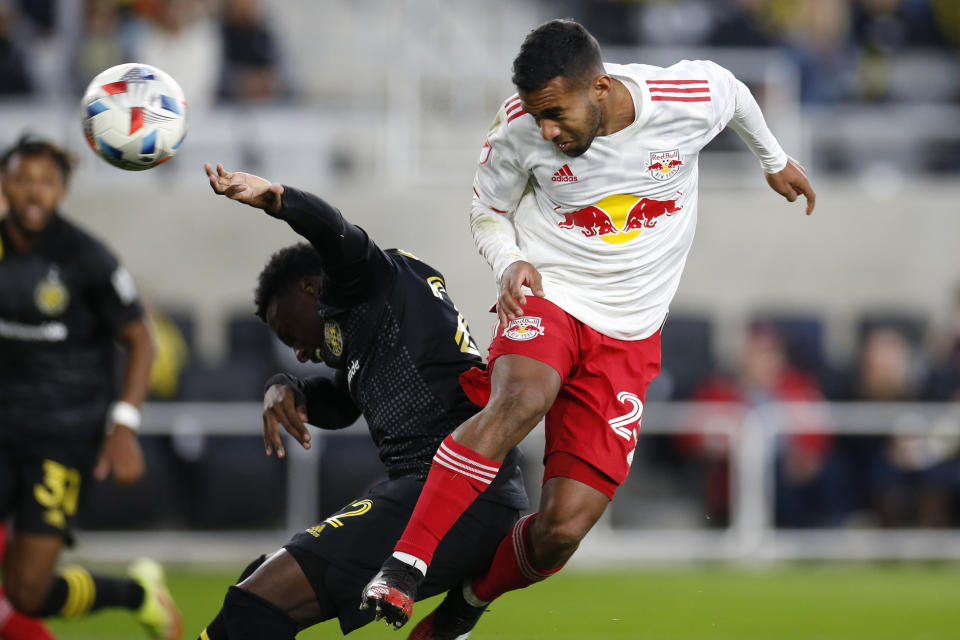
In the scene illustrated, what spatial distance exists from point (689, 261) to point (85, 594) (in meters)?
7.73

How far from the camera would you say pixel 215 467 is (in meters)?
11.3

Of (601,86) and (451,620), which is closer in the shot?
(601,86)

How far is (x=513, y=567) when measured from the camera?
17.7ft

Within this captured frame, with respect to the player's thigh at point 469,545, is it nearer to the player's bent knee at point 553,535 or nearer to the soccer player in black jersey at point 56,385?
the player's bent knee at point 553,535

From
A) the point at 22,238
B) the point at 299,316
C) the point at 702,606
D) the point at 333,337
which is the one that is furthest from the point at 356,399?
the point at 702,606

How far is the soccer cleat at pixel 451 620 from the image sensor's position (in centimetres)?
560

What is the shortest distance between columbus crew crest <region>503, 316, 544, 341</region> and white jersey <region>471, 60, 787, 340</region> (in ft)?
0.50

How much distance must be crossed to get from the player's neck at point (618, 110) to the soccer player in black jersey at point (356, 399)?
0.87 m

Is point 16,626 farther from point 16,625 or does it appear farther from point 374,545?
point 374,545

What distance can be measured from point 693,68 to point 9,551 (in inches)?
156

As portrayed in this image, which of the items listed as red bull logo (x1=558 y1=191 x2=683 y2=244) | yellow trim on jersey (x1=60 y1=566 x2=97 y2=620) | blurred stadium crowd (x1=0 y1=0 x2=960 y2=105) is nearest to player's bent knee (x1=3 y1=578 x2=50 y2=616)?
yellow trim on jersey (x1=60 y1=566 x2=97 y2=620)

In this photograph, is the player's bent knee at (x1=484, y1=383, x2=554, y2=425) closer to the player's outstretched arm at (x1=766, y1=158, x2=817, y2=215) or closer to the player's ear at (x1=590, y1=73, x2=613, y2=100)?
the player's ear at (x1=590, y1=73, x2=613, y2=100)

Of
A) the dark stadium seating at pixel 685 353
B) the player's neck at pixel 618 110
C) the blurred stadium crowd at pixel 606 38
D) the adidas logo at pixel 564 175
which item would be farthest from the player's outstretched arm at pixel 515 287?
the blurred stadium crowd at pixel 606 38

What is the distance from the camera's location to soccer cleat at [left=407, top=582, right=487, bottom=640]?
18.4ft
